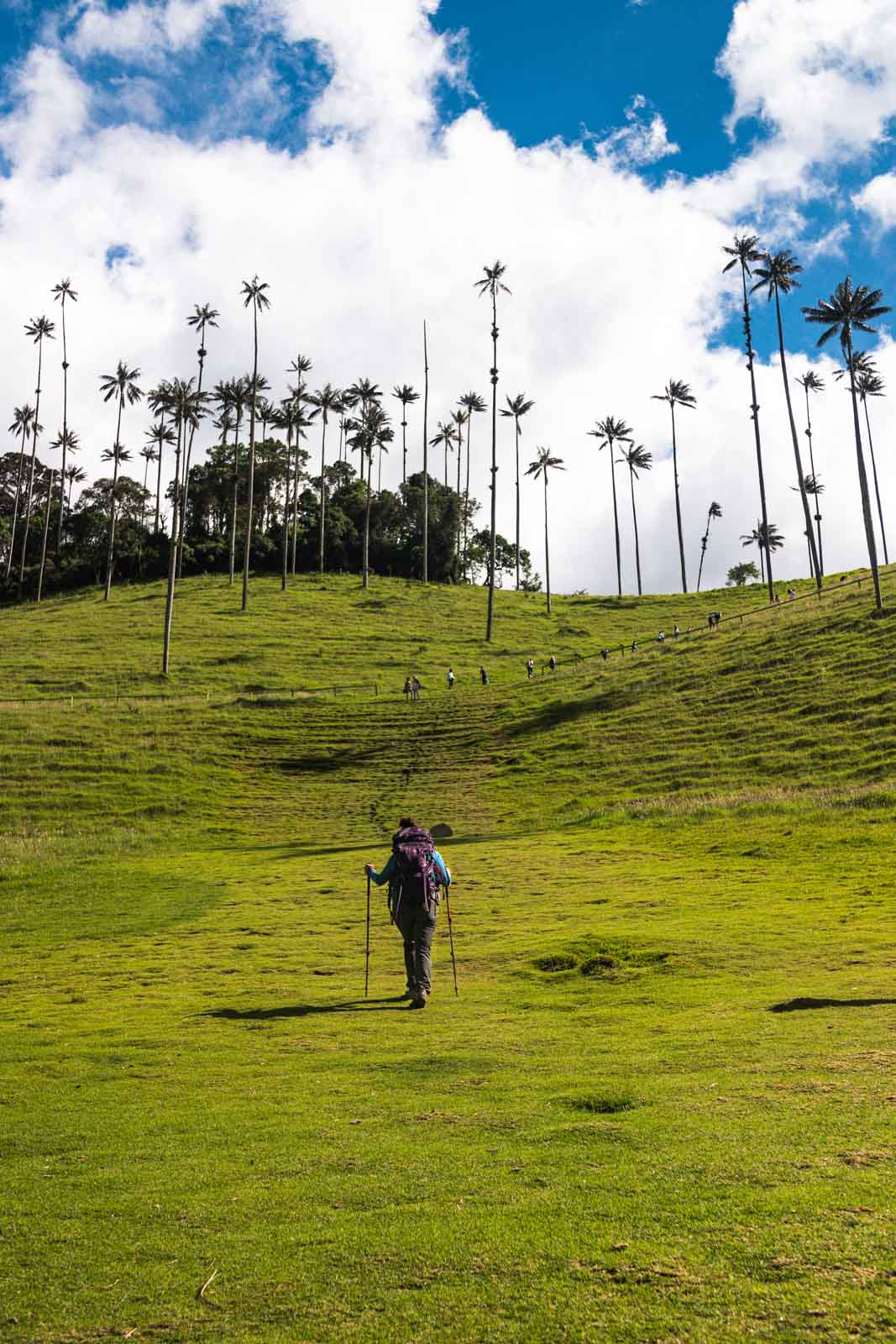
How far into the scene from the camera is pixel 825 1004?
10.5 metres

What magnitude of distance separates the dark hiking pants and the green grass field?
1.83 feet

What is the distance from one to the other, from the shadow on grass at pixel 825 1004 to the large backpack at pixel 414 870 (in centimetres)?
437

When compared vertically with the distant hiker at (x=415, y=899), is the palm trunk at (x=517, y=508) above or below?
above

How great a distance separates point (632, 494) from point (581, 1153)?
143m

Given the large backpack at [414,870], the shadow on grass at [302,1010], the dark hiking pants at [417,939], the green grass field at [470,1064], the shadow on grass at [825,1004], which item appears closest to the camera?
the green grass field at [470,1064]

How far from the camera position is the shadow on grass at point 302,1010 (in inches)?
456

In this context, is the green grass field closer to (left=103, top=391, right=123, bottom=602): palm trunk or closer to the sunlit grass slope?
the sunlit grass slope

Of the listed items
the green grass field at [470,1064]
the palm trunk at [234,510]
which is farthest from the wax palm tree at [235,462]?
the green grass field at [470,1064]

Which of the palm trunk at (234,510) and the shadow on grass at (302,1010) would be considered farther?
the palm trunk at (234,510)

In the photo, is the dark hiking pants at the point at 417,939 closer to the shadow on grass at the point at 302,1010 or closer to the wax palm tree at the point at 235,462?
the shadow on grass at the point at 302,1010

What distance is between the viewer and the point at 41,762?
138 ft

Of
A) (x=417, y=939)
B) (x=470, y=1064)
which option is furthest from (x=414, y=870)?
(x=470, y=1064)

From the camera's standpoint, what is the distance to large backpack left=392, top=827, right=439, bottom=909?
12.1 metres

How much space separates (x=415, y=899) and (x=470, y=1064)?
345cm
